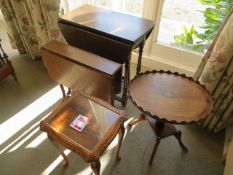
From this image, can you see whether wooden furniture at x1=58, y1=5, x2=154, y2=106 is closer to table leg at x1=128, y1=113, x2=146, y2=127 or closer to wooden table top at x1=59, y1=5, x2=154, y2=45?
wooden table top at x1=59, y1=5, x2=154, y2=45

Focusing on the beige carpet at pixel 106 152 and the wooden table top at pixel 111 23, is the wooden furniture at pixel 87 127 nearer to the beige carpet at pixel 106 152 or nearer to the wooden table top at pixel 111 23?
the beige carpet at pixel 106 152

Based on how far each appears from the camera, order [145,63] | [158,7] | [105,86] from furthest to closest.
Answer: [145,63], [158,7], [105,86]

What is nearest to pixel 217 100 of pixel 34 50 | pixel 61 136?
pixel 61 136

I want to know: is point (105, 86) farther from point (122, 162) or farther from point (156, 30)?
point (156, 30)

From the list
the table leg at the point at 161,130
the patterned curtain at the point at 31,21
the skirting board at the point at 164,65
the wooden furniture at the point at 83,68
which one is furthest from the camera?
the skirting board at the point at 164,65

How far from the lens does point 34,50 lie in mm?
2264

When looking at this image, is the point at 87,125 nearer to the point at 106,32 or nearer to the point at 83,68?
the point at 83,68

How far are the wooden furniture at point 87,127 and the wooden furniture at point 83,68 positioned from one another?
0.13 meters

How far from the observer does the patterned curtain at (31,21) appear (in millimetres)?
1820

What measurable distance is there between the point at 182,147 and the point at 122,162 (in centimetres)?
48

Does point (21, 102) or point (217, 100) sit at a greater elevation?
point (217, 100)

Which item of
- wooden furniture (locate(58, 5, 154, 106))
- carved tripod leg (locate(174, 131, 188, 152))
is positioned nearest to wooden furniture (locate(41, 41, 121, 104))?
wooden furniture (locate(58, 5, 154, 106))

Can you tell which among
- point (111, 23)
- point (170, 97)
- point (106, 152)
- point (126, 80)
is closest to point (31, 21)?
point (111, 23)

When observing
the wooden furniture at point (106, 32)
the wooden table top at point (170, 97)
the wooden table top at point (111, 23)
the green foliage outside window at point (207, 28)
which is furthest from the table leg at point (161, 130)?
the green foliage outside window at point (207, 28)
